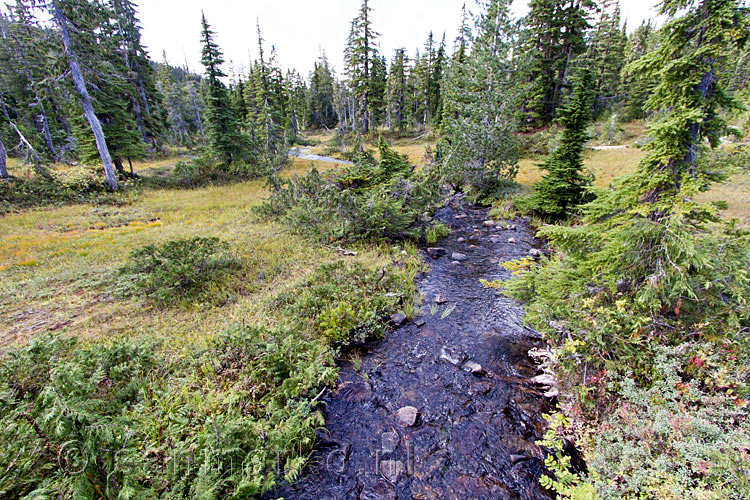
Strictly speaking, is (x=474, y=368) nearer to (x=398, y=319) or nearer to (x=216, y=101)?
(x=398, y=319)

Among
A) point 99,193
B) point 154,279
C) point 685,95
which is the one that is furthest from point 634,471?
point 99,193

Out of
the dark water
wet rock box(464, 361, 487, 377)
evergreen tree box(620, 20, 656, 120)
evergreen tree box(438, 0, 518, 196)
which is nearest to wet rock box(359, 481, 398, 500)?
the dark water

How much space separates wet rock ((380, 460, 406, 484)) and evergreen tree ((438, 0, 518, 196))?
1403 cm

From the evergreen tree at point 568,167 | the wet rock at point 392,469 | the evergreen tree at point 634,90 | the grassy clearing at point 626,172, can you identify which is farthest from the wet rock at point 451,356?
the evergreen tree at point 634,90

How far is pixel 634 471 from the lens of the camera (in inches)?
114

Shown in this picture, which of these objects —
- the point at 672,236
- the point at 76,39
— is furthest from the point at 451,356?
the point at 76,39

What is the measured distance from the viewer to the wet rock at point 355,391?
4866 millimetres

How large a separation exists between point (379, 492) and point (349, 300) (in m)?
3.82

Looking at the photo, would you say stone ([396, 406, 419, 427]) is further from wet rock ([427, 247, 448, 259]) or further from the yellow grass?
wet rock ([427, 247, 448, 259])

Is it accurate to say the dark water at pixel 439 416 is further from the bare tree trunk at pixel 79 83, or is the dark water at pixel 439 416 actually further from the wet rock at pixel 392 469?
the bare tree trunk at pixel 79 83

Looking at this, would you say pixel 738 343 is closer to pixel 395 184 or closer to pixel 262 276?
pixel 262 276

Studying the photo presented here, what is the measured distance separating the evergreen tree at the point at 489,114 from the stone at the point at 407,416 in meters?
13.2

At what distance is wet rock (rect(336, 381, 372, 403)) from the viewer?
4.87 meters

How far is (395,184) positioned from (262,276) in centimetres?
619
